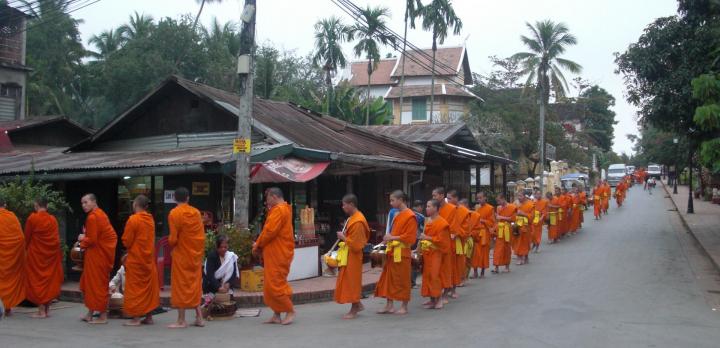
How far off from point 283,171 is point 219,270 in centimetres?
309

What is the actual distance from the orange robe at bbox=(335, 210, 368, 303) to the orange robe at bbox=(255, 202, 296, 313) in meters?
0.74

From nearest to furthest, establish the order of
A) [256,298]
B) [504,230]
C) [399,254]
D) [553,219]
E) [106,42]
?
[399,254] < [256,298] < [504,230] < [553,219] < [106,42]

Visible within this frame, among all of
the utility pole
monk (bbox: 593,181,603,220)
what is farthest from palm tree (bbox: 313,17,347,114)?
the utility pole

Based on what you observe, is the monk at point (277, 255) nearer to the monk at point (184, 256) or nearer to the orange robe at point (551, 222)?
the monk at point (184, 256)

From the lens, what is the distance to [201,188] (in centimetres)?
1402

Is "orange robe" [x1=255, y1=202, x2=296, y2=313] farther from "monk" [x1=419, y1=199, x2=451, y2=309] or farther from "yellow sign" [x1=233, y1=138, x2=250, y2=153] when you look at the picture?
"yellow sign" [x1=233, y1=138, x2=250, y2=153]

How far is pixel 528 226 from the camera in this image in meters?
15.4

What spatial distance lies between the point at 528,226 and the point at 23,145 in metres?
15.6

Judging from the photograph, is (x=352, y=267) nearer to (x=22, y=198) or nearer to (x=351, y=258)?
(x=351, y=258)

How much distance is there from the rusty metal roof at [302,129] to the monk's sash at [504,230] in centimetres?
330

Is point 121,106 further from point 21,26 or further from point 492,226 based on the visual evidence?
point 492,226

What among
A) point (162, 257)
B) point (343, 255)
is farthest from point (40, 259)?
point (343, 255)

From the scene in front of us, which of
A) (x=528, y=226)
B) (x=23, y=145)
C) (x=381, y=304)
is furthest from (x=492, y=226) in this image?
(x=23, y=145)

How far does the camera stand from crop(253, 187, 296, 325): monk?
8383mm
